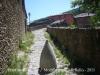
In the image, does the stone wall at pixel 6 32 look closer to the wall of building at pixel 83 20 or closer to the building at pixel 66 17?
the wall of building at pixel 83 20

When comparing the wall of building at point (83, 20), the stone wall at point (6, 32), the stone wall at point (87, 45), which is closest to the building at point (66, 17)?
the wall of building at point (83, 20)

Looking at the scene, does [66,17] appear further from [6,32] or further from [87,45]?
[6,32]

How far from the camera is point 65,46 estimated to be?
827cm

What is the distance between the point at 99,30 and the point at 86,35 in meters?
0.88

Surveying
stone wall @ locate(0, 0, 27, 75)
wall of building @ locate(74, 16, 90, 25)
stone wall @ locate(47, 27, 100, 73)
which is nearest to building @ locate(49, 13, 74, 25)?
wall of building @ locate(74, 16, 90, 25)

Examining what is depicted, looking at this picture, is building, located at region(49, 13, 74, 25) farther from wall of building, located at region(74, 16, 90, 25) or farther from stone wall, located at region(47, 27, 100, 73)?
stone wall, located at region(47, 27, 100, 73)

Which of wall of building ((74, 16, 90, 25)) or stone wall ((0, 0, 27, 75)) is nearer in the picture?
stone wall ((0, 0, 27, 75))

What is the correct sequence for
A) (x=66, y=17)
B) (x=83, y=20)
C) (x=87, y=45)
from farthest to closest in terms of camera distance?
(x=66, y=17)
(x=83, y=20)
(x=87, y=45)

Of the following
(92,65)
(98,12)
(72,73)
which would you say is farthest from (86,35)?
(98,12)

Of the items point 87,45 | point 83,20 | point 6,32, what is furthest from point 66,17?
point 6,32

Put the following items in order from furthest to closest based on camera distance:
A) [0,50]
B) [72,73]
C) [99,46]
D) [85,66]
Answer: [85,66] → [72,73] → [99,46] → [0,50]

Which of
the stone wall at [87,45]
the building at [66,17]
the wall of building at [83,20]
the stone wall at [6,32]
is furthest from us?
the building at [66,17]

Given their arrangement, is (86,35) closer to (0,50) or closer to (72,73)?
(72,73)

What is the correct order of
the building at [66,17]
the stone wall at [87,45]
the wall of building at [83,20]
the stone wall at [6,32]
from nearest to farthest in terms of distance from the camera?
the stone wall at [6,32], the stone wall at [87,45], the wall of building at [83,20], the building at [66,17]
